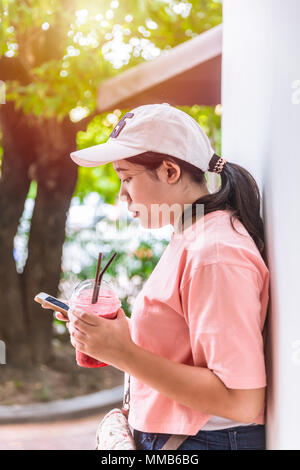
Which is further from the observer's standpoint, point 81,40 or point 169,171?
point 81,40

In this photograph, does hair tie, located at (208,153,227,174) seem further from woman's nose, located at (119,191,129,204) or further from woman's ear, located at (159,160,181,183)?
woman's nose, located at (119,191,129,204)

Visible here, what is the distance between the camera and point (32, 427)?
4.29 m

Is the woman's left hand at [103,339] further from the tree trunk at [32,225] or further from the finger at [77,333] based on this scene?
the tree trunk at [32,225]

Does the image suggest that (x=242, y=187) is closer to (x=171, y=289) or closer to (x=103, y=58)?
(x=171, y=289)

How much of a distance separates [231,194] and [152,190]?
0.61ft

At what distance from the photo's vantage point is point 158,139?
1200 mm

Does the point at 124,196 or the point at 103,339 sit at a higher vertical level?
the point at 124,196

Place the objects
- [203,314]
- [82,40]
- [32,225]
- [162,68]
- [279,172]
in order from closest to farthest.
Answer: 1. [203,314]
2. [279,172]
3. [162,68]
4. [82,40]
5. [32,225]

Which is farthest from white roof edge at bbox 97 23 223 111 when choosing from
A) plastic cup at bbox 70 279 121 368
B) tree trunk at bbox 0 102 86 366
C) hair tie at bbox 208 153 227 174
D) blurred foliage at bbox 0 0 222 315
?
plastic cup at bbox 70 279 121 368

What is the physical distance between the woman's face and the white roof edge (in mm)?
2160

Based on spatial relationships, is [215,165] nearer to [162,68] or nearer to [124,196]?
[124,196]

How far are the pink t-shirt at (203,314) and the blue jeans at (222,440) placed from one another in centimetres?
2

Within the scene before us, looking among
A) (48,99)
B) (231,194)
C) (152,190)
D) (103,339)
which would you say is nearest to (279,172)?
(231,194)
